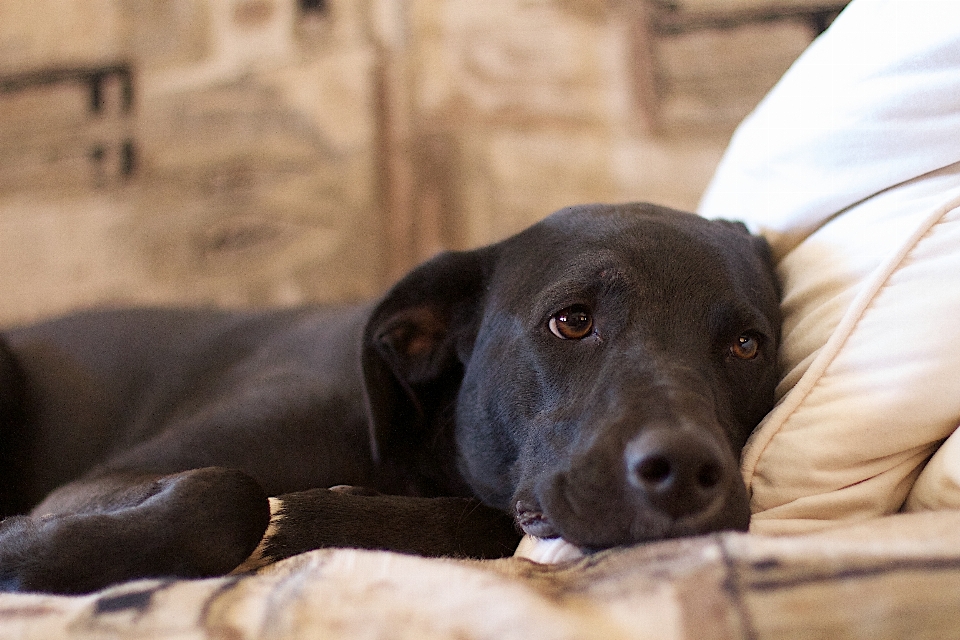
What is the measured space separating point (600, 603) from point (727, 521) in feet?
0.91

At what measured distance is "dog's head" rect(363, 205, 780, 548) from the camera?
1025mm

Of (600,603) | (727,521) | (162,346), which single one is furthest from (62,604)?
(162,346)

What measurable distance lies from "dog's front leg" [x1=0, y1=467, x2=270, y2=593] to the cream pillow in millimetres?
801

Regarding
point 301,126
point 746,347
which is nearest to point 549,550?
point 746,347

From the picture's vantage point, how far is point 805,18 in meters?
2.55

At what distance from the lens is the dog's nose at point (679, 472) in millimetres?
975

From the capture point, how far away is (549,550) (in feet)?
3.74

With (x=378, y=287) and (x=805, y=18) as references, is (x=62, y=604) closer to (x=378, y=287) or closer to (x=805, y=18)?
(x=378, y=287)

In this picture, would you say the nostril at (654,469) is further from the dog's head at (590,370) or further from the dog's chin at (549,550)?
the dog's chin at (549,550)

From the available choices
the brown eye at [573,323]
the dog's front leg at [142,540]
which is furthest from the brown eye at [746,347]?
the dog's front leg at [142,540]

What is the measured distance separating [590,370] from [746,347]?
317 millimetres

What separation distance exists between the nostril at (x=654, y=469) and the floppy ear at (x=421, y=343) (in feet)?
2.39

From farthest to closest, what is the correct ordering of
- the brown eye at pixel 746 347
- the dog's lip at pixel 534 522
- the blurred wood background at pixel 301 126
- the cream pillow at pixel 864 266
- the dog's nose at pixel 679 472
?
the blurred wood background at pixel 301 126, the brown eye at pixel 746 347, the dog's lip at pixel 534 522, the cream pillow at pixel 864 266, the dog's nose at pixel 679 472

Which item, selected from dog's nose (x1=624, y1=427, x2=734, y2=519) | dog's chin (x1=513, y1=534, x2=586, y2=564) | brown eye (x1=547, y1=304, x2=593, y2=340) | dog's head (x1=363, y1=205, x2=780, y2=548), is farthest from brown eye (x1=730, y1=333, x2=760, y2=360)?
dog's chin (x1=513, y1=534, x2=586, y2=564)
